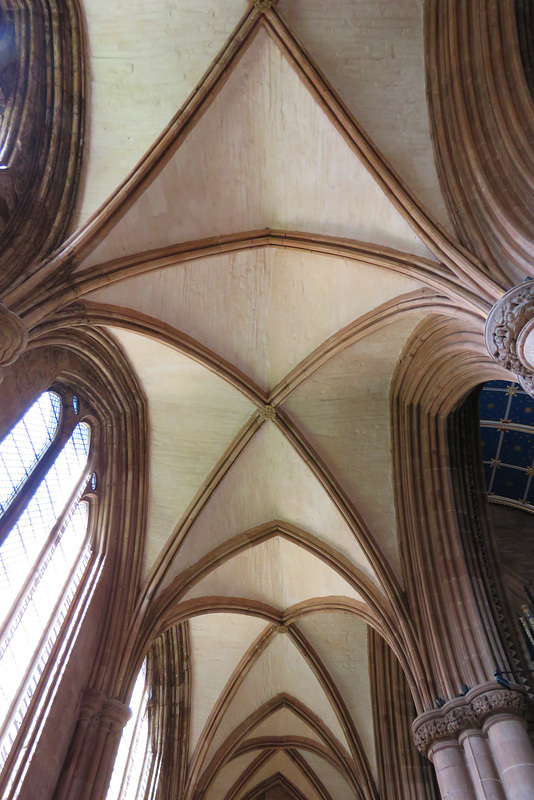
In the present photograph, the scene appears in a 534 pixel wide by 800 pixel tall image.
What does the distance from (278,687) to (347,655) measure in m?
1.84

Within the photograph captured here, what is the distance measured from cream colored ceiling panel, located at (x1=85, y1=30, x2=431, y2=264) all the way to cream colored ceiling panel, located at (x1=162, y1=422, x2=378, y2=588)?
340 cm

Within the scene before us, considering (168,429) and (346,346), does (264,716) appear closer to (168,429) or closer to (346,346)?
(168,429)

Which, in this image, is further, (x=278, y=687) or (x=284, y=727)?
(x=284, y=727)

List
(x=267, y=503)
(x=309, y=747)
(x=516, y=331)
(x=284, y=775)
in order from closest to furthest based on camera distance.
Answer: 1. (x=516, y=331)
2. (x=267, y=503)
3. (x=309, y=747)
4. (x=284, y=775)

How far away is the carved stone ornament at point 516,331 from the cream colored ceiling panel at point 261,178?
2.23 meters

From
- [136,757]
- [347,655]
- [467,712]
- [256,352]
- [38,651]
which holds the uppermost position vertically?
[256,352]

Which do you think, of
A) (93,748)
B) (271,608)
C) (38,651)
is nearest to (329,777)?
(271,608)

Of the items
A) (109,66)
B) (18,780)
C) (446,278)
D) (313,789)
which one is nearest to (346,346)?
(446,278)

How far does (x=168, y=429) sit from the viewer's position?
10617 mm

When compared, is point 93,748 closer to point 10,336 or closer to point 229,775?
point 10,336

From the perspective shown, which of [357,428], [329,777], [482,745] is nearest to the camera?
[482,745]

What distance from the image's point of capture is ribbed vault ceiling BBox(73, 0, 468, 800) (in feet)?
25.6

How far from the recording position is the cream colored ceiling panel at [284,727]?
1384cm

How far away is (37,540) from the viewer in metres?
7.64
